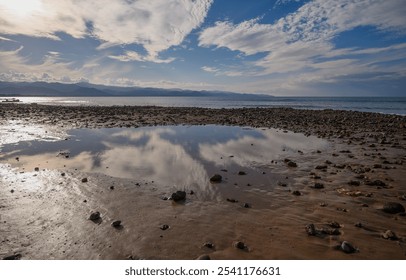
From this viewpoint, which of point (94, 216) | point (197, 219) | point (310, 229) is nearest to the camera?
point (310, 229)

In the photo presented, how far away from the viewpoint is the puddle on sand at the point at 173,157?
33.6 ft

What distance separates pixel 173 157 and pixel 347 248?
961cm

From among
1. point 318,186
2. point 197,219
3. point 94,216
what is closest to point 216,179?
point 197,219

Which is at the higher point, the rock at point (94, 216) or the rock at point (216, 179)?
the rock at point (216, 179)

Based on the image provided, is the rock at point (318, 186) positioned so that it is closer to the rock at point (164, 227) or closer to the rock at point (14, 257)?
the rock at point (164, 227)

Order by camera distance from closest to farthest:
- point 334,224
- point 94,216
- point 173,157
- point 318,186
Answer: point 334,224
point 94,216
point 318,186
point 173,157

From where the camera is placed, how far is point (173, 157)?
45.5 ft

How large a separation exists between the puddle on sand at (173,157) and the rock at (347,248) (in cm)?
392

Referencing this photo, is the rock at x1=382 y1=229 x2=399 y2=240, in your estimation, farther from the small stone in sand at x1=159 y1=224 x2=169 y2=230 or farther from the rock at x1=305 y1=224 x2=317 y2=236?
the small stone in sand at x1=159 y1=224 x2=169 y2=230

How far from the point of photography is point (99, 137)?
19578 millimetres

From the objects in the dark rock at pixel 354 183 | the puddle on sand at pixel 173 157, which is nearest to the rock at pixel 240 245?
the puddle on sand at pixel 173 157

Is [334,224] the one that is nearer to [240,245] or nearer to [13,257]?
[240,245]

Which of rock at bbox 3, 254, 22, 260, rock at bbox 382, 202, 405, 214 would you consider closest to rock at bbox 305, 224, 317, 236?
rock at bbox 382, 202, 405, 214

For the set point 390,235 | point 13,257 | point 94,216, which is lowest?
point 13,257
